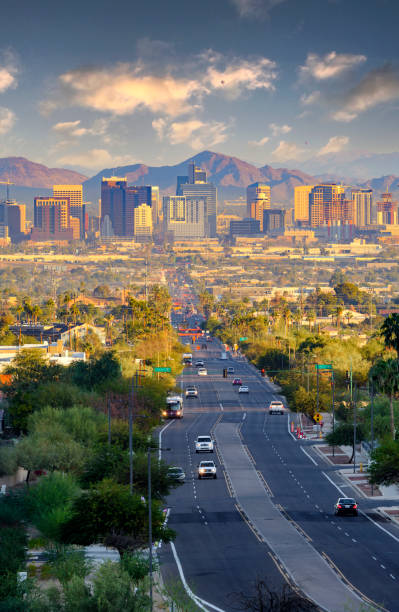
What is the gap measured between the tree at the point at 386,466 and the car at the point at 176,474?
10950 millimetres

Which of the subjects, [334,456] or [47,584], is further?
[334,456]

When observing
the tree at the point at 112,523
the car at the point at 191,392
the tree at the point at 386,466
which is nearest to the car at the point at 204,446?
the tree at the point at 386,466

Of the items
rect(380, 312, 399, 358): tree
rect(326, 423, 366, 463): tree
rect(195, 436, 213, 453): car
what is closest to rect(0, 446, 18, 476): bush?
rect(195, 436, 213, 453): car

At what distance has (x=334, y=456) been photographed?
81.8m

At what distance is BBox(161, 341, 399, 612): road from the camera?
41.6 meters

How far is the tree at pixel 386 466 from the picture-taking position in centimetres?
5834

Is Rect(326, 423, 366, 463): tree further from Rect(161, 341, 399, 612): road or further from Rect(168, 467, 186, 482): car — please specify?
Rect(168, 467, 186, 482): car

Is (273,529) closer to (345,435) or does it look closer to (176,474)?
(176,474)

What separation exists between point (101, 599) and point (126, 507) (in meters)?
13.5

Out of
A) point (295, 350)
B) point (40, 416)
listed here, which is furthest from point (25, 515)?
point (295, 350)

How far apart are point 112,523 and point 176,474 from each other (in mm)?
18067

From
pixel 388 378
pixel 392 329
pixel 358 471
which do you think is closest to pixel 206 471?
pixel 358 471

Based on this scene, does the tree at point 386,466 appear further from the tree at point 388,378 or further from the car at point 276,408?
the car at point 276,408

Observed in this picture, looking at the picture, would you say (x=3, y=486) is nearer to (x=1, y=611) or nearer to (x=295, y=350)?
(x=1, y=611)
